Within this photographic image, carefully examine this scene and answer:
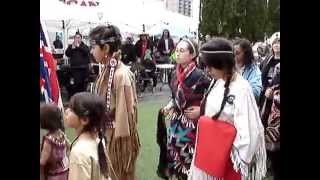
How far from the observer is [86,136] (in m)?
2.16

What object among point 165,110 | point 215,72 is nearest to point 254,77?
point 215,72

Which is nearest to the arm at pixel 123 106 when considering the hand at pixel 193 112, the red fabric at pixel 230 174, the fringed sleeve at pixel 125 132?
the fringed sleeve at pixel 125 132

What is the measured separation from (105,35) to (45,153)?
0.43 metres

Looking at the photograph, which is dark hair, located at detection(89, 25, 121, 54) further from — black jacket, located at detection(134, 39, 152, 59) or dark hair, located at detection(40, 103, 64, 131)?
dark hair, located at detection(40, 103, 64, 131)

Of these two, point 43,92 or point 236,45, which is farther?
point 236,45

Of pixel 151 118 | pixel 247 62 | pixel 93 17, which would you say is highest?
pixel 93 17

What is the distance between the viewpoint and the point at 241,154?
2.27m

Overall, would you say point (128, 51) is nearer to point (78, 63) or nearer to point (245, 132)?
point (78, 63)

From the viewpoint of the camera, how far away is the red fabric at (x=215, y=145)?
2.27 metres

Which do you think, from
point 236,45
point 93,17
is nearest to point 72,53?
point 93,17

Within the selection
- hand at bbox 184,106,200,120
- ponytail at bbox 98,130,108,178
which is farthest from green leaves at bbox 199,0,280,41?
ponytail at bbox 98,130,108,178

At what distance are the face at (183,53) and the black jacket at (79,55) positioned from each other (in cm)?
32
